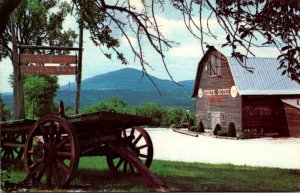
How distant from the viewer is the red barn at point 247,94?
21.7ft

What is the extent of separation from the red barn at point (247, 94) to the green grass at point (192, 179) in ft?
2.23

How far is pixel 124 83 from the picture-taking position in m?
4.99

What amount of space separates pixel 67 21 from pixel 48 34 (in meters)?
0.35

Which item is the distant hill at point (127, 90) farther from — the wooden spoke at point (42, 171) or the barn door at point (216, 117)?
the barn door at point (216, 117)

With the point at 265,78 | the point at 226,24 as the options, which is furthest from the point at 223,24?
the point at 265,78

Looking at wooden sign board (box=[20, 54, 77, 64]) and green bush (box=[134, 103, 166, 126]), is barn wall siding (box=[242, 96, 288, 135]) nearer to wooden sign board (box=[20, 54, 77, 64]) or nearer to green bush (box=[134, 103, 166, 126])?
green bush (box=[134, 103, 166, 126])

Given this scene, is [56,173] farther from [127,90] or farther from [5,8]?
[5,8]

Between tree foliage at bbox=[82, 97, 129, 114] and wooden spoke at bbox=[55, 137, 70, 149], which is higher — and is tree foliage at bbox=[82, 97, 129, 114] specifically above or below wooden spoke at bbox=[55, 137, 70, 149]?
above

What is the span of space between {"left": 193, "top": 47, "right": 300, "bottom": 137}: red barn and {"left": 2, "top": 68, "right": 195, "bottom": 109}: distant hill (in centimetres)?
114

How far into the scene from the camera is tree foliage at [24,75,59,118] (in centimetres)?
463

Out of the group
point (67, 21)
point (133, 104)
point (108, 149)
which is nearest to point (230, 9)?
point (133, 104)

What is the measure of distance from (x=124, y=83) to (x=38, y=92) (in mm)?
953

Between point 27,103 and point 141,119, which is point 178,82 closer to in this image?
point 141,119

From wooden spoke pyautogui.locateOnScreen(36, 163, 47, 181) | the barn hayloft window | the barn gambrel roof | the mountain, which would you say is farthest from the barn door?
wooden spoke pyautogui.locateOnScreen(36, 163, 47, 181)
